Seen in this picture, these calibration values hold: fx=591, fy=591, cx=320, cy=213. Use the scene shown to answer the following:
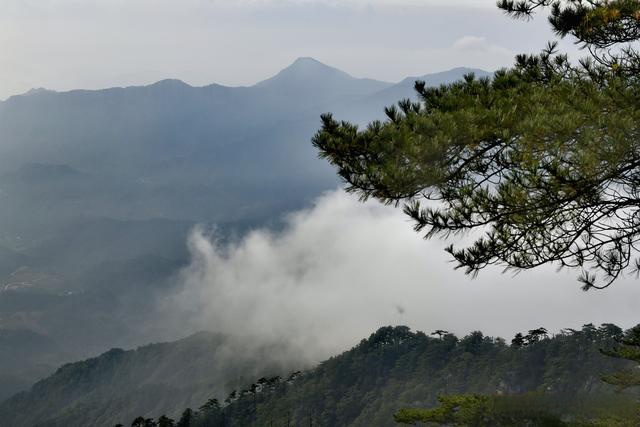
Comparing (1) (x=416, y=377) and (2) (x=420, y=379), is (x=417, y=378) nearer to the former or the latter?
(1) (x=416, y=377)

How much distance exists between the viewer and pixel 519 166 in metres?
9.47

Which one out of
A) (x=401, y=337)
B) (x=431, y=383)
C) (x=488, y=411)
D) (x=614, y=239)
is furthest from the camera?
(x=401, y=337)

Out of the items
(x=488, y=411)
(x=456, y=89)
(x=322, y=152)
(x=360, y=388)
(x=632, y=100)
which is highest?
(x=360, y=388)

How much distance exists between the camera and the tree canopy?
8922mm

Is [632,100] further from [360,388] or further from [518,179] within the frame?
[360,388]

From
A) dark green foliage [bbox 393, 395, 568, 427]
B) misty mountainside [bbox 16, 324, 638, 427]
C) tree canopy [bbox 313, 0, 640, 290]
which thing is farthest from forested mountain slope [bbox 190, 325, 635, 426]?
tree canopy [bbox 313, 0, 640, 290]

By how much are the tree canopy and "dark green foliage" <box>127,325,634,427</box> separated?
57.3 metres

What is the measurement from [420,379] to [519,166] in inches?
4502

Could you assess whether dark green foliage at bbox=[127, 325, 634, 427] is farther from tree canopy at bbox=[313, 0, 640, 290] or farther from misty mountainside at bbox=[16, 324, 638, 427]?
tree canopy at bbox=[313, 0, 640, 290]

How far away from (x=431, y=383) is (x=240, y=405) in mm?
41183

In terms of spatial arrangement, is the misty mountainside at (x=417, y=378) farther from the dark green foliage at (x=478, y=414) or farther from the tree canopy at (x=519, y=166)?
the tree canopy at (x=519, y=166)

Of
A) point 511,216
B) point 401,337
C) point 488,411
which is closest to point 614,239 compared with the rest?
point 511,216

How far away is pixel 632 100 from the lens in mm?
9531

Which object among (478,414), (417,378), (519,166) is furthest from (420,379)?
(519,166)
